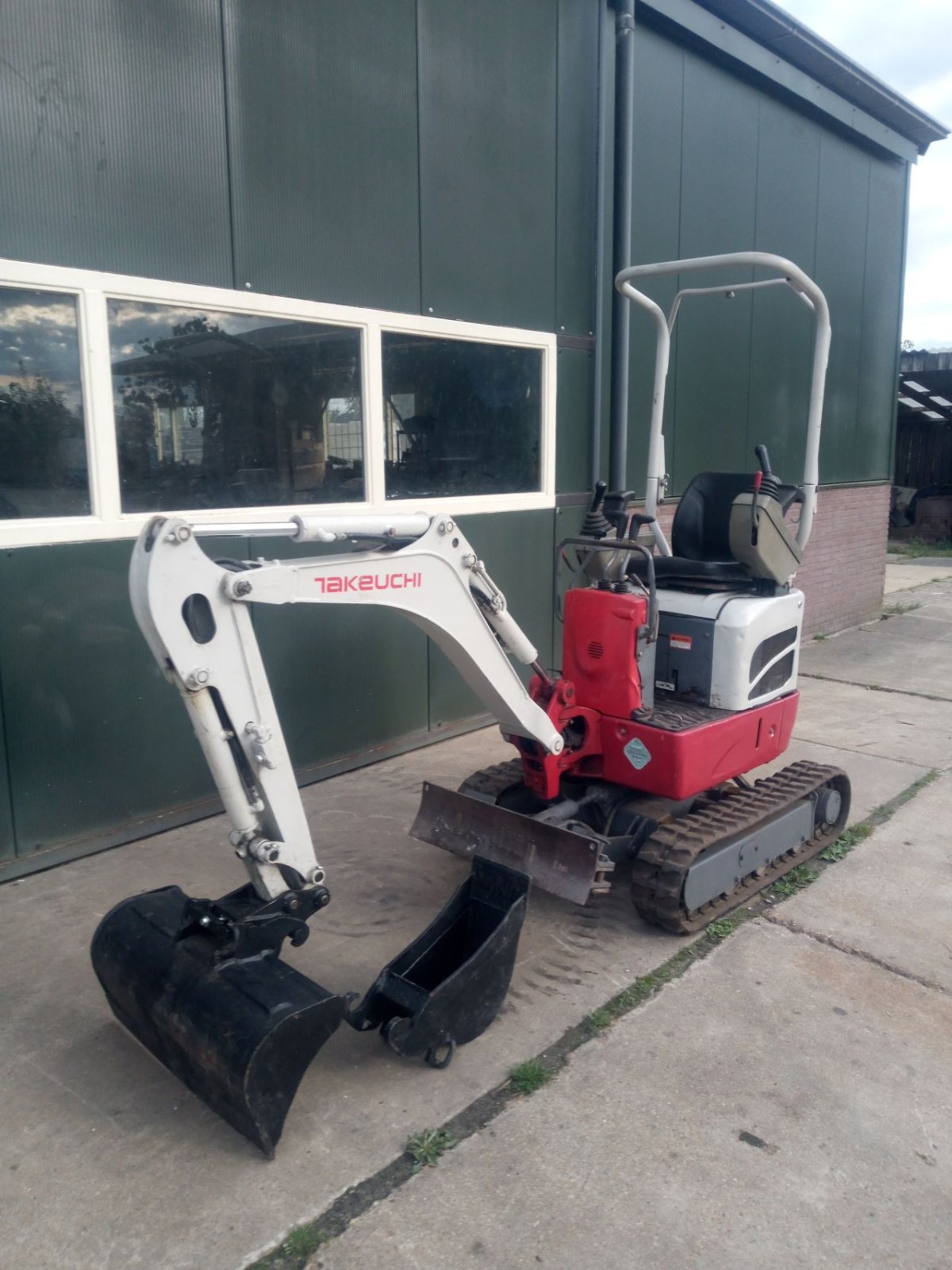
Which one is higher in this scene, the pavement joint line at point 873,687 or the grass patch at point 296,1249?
the pavement joint line at point 873,687

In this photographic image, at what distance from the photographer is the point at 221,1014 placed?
274 centimetres

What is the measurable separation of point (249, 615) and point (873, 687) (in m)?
6.36

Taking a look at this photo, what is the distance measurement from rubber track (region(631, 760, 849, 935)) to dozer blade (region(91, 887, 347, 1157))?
4.93 ft

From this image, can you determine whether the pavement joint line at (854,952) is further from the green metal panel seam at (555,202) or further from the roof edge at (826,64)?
the roof edge at (826,64)

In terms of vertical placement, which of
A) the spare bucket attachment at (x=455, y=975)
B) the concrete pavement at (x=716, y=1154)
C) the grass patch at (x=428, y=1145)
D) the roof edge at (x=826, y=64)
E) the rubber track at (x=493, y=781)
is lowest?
the concrete pavement at (x=716, y=1154)

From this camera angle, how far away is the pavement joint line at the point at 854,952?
12.1 feet

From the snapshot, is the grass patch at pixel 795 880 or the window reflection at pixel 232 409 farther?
the window reflection at pixel 232 409

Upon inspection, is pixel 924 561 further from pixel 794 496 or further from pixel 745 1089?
pixel 745 1089

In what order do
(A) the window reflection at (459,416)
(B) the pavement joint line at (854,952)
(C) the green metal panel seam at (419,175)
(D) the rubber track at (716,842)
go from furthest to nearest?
(A) the window reflection at (459,416), (C) the green metal panel seam at (419,175), (D) the rubber track at (716,842), (B) the pavement joint line at (854,952)

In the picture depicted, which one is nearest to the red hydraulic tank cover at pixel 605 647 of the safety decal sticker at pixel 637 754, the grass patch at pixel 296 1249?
the safety decal sticker at pixel 637 754

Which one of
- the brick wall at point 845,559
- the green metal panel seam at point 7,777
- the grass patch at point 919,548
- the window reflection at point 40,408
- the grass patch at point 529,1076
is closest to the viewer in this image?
the grass patch at point 529,1076

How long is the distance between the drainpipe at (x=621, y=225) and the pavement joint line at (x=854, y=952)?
3.96 metres

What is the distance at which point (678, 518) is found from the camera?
5.03 metres

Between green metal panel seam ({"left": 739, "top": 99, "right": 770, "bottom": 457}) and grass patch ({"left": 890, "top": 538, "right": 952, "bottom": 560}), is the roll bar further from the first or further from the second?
grass patch ({"left": 890, "top": 538, "right": 952, "bottom": 560})
